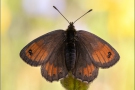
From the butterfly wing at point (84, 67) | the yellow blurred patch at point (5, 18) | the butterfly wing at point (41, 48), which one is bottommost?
the butterfly wing at point (84, 67)

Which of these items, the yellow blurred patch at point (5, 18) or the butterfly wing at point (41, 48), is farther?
the yellow blurred patch at point (5, 18)

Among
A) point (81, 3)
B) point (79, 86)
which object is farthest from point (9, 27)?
point (79, 86)

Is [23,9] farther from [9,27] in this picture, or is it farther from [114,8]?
[114,8]

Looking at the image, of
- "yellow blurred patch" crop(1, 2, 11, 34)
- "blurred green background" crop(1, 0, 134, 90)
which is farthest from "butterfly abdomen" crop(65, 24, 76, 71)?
"yellow blurred patch" crop(1, 2, 11, 34)

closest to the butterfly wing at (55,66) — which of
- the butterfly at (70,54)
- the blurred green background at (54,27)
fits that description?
the butterfly at (70,54)

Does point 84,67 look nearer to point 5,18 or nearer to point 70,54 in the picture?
point 70,54

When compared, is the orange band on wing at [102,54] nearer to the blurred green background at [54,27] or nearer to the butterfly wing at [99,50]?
the butterfly wing at [99,50]

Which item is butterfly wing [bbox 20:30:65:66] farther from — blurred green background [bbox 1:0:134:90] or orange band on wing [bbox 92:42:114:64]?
blurred green background [bbox 1:0:134:90]
